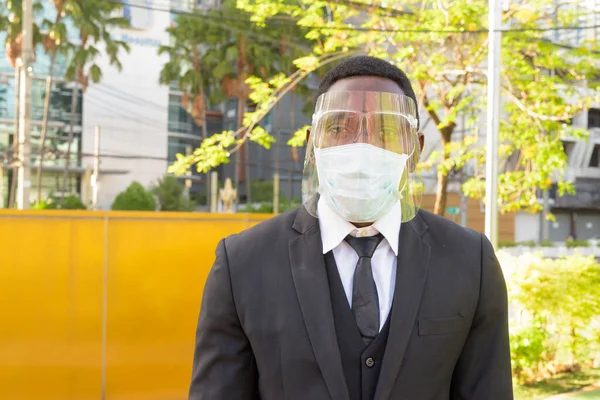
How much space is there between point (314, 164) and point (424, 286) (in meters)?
0.48

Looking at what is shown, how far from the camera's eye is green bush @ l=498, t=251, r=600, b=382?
255 inches

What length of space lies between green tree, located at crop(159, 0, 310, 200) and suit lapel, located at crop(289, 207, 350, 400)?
25664mm

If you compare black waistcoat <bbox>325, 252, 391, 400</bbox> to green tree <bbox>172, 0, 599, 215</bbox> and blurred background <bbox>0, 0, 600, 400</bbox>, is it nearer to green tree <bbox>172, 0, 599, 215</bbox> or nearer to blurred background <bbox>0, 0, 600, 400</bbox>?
blurred background <bbox>0, 0, 600, 400</bbox>

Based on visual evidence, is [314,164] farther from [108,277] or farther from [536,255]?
[536,255]

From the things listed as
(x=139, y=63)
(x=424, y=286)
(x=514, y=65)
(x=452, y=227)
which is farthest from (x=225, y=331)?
(x=139, y=63)

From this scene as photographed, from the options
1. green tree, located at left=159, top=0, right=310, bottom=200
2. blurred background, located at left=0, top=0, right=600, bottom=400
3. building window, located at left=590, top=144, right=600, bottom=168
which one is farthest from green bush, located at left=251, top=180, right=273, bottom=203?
blurred background, located at left=0, top=0, right=600, bottom=400

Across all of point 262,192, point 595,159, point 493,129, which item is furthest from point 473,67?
point 595,159

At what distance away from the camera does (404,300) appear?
4.87 feet

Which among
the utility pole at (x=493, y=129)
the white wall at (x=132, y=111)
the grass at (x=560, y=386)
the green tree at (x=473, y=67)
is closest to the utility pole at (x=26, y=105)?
the green tree at (x=473, y=67)

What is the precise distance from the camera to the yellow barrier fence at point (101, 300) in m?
5.04

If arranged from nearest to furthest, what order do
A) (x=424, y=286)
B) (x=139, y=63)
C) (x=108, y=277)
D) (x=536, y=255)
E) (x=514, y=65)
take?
(x=424, y=286), (x=108, y=277), (x=536, y=255), (x=514, y=65), (x=139, y=63)

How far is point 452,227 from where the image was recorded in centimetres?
168

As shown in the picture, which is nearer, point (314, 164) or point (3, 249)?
point (314, 164)

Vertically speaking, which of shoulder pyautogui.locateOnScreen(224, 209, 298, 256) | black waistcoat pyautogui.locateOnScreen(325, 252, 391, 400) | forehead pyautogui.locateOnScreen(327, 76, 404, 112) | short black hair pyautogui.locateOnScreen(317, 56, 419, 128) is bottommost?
black waistcoat pyautogui.locateOnScreen(325, 252, 391, 400)
